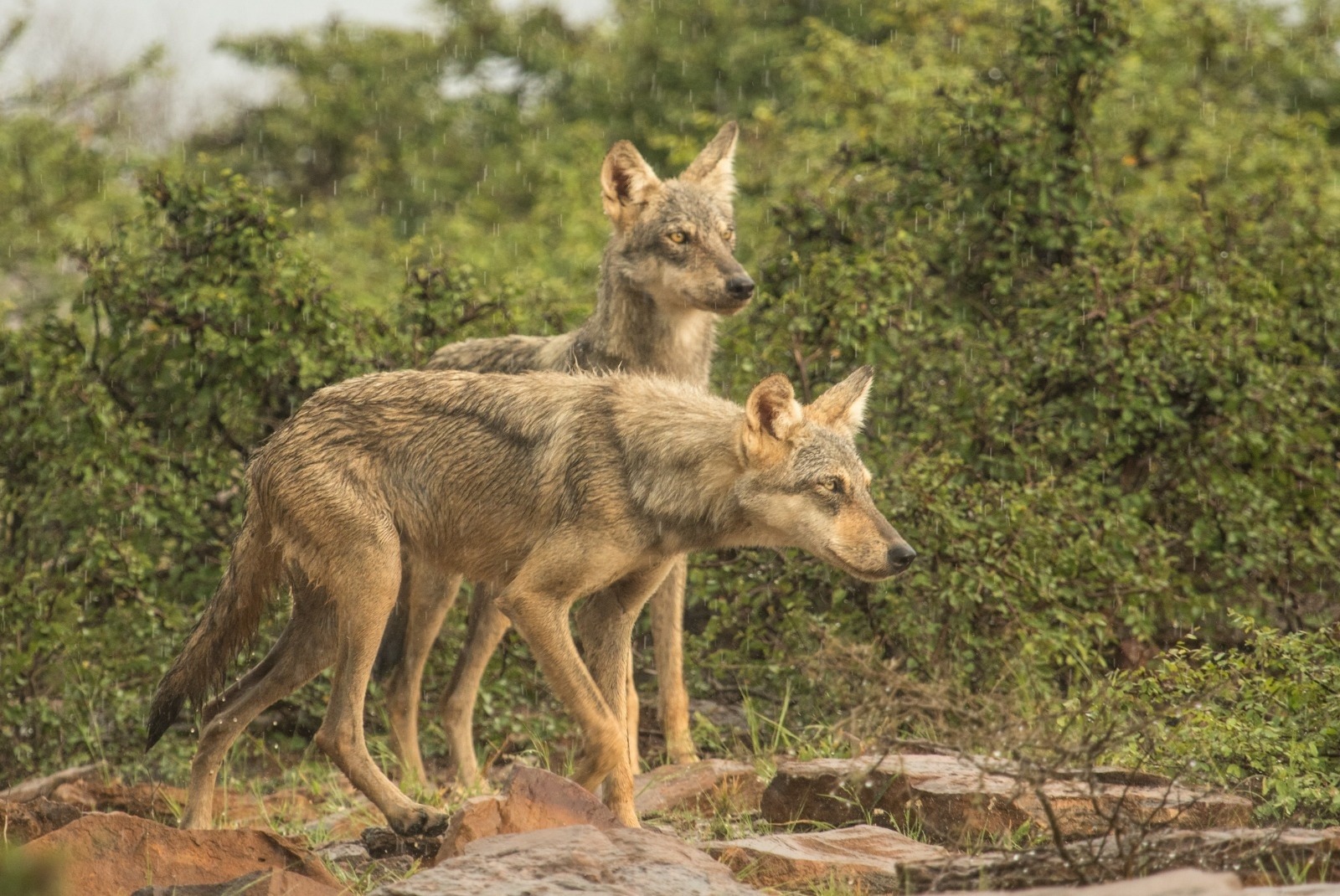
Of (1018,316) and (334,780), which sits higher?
(1018,316)

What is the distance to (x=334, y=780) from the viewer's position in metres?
8.00

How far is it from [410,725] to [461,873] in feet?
11.6

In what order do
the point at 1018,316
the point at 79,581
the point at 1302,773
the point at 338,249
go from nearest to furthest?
the point at 1302,773 → the point at 79,581 → the point at 1018,316 → the point at 338,249

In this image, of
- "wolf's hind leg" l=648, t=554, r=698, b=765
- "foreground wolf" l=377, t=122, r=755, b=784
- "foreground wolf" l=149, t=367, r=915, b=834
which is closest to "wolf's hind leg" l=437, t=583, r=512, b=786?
"foreground wolf" l=377, t=122, r=755, b=784

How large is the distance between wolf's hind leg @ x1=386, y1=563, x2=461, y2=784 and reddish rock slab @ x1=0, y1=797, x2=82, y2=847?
1.90 m

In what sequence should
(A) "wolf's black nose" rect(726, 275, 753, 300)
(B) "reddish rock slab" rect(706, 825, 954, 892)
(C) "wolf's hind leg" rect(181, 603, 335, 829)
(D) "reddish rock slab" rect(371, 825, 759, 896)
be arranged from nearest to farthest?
(D) "reddish rock slab" rect(371, 825, 759, 896) → (B) "reddish rock slab" rect(706, 825, 954, 892) → (C) "wolf's hind leg" rect(181, 603, 335, 829) → (A) "wolf's black nose" rect(726, 275, 753, 300)

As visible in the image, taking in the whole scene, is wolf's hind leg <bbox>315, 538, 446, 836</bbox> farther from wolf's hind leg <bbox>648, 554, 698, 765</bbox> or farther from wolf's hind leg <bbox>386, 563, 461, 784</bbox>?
wolf's hind leg <bbox>648, 554, 698, 765</bbox>

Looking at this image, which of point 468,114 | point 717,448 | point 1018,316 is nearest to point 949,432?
point 1018,316

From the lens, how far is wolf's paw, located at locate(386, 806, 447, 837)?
6.07 meters

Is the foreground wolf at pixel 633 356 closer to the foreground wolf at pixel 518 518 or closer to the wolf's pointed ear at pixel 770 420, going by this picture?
the foreground wolf at pixel 518 518

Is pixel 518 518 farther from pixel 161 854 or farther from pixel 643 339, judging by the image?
pixel 161 854

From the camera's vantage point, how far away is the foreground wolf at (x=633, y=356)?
786 centimetres

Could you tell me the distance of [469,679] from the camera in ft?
26.1

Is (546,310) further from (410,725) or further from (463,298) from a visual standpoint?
(410,725)
